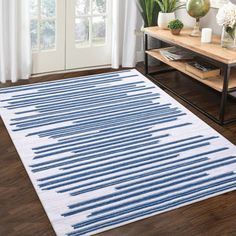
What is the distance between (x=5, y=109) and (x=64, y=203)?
1.32m

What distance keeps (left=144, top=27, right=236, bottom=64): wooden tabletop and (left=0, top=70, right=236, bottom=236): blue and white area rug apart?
1.51 ft

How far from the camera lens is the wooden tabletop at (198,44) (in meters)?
3.11

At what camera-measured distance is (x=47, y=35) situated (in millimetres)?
4078

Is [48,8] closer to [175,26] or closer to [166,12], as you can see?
[166,12]

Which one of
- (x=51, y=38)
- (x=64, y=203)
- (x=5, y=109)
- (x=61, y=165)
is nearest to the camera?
(x=64, y=203)

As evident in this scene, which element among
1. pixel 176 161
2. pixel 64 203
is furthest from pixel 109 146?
pixel 64 203

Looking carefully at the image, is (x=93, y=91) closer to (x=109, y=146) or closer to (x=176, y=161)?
(x=109, y=146)

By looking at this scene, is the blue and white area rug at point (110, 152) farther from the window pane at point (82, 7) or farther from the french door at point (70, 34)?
the window pane at point (82, 7)

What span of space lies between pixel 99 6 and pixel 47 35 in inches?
22.4

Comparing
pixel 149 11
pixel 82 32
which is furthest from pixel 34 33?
pixel 149 11

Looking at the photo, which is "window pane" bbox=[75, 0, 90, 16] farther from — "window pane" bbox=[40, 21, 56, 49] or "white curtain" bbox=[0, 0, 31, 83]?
"white curtain" bbox=[0, 0, 31, 83]

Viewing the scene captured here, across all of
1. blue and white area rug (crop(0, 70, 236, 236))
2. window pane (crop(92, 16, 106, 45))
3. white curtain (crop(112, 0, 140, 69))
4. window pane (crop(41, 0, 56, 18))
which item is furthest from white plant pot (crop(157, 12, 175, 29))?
window pane (crop(41, 0, 56, 18))

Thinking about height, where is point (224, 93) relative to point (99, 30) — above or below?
below

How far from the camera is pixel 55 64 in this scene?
13.7 ft
